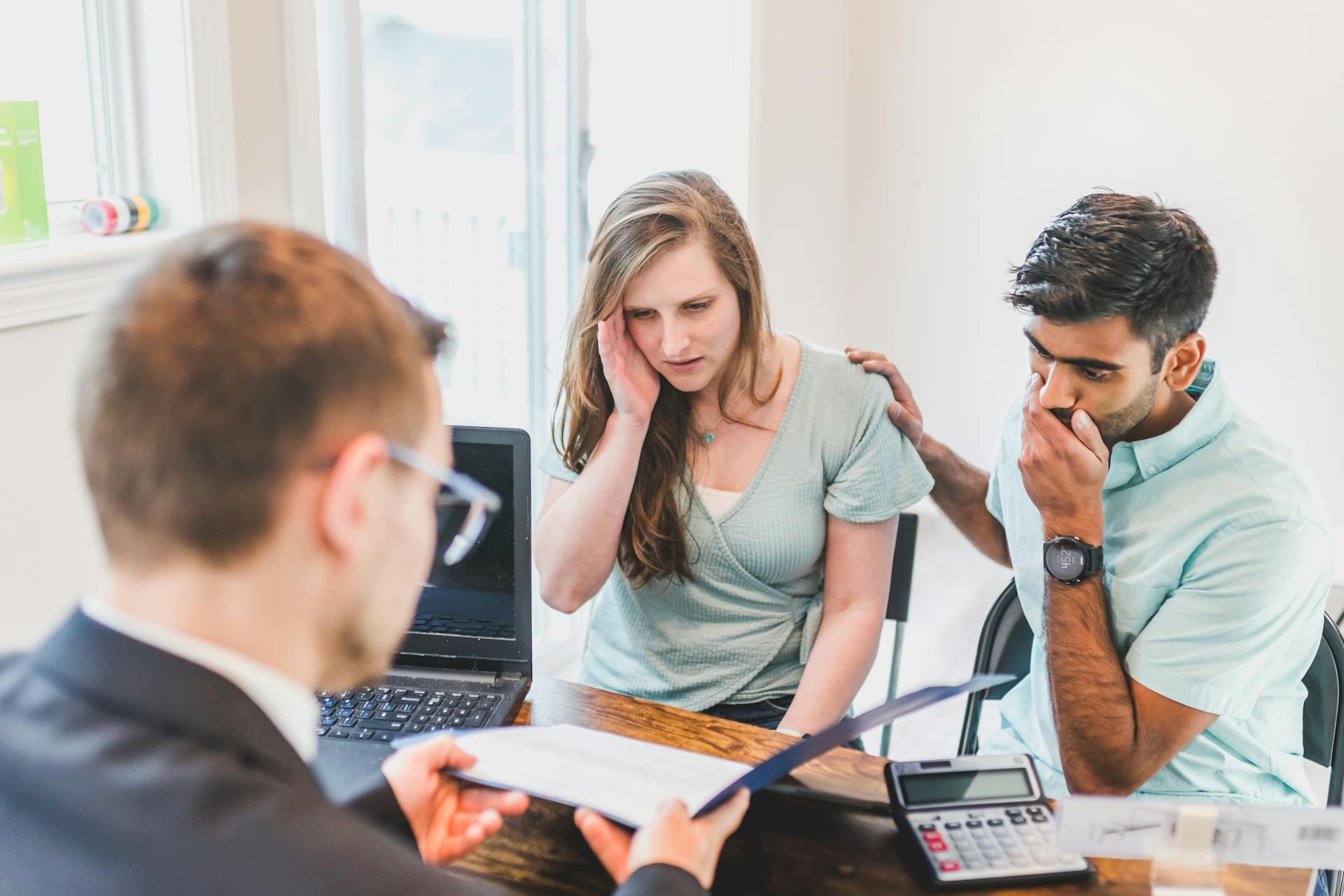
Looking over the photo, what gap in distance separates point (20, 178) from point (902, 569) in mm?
1307

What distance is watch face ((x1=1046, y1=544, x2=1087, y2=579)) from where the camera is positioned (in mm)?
1387

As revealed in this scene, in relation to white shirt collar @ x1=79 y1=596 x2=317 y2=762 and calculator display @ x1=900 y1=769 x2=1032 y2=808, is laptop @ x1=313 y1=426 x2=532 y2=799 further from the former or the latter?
white shirt collar @ x1=79 y1=596 x2=317 y2=762

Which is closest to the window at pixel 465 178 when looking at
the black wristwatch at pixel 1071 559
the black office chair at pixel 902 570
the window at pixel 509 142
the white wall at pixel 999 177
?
the window at pixel 509 142

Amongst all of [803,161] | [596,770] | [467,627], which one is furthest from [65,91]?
[803,161]

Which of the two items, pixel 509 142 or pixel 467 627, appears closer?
pixel 467 627

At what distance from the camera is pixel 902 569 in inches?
70.0

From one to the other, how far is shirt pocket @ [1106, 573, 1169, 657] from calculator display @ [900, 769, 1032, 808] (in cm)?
40

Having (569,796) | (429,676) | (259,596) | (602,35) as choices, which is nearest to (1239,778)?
(569,796)

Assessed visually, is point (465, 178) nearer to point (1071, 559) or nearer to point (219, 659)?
point (1071, 559)

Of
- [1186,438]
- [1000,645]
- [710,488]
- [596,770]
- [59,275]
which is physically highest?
[59,275]

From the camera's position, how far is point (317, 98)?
5.93 ft

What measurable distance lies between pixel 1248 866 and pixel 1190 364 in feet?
2.01

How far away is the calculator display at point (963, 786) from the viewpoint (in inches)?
42.1

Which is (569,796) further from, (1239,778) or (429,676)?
(1239,778)
